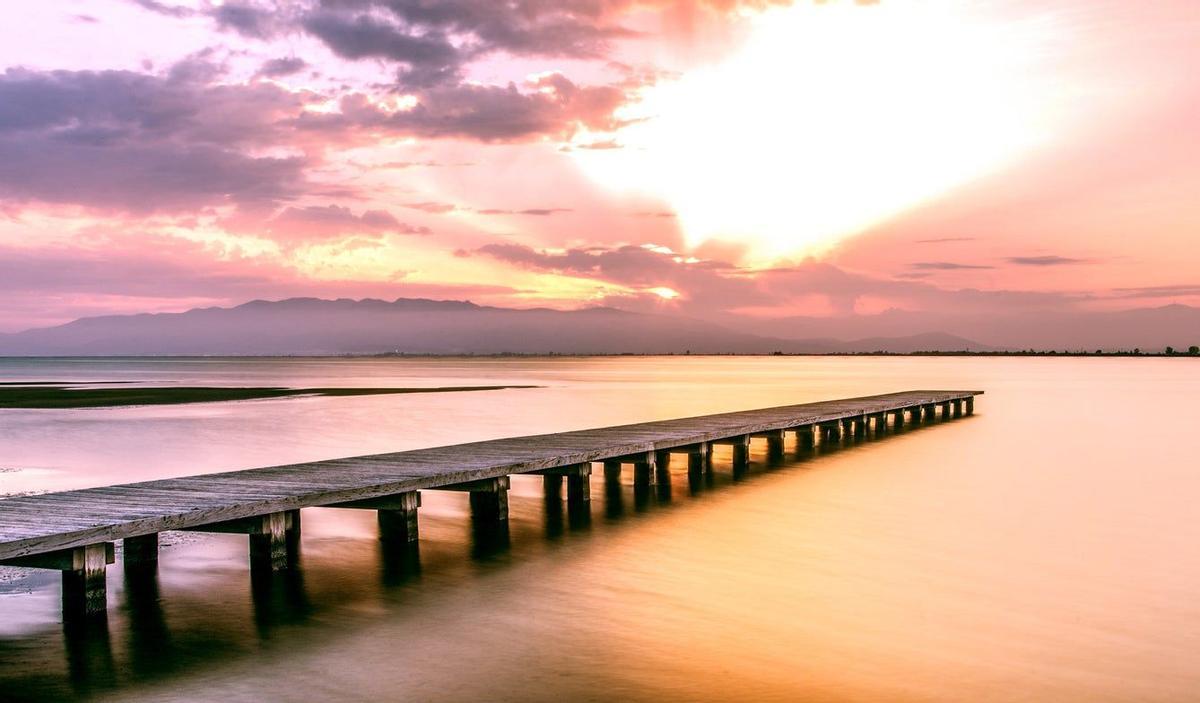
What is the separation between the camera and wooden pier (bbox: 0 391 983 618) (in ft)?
26.9

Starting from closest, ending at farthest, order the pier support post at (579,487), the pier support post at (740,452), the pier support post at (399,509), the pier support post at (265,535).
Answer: the pier support post at (265,535)
the pier support post at (399,509)
the pier support post at (579,487)
the pier support post at (740,452)

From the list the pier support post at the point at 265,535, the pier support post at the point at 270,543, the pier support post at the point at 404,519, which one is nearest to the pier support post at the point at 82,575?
the pier support post at the point at 265,535

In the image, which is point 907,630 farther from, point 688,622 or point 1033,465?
point 1033,465

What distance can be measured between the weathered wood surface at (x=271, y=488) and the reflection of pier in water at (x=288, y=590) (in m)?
0.48

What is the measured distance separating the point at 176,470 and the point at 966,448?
744 inches

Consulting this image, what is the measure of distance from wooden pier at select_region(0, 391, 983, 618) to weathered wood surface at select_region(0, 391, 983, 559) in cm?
1

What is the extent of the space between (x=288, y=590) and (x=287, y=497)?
3.08 ft

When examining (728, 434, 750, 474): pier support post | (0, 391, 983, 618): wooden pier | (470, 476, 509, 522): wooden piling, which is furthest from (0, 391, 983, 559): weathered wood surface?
(728, 434, 750, 474): pier support post

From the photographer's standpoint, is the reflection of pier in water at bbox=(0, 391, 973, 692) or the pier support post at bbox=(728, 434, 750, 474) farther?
the pier support post at bbox=(728, 434, 750, 474)

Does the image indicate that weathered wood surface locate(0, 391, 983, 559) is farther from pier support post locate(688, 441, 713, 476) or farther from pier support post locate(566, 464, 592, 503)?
pier support post locate(566, 464, 592, 503)

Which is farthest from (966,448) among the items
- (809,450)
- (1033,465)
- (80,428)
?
(80,428)

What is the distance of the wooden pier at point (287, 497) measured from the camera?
323 inches

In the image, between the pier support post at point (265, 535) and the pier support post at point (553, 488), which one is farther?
the pier support post at point (553, 488)

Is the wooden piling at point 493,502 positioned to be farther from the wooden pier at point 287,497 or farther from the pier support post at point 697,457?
the pier support post at point 697,457
